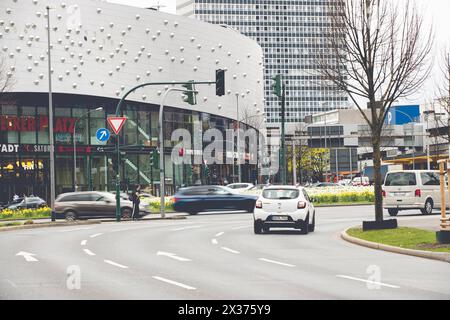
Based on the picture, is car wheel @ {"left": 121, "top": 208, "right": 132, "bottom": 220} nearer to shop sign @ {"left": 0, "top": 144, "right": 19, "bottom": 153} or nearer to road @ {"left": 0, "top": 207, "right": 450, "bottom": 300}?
road @ {"left": 0, "top": 207, "right": 450, "bottom": 300}

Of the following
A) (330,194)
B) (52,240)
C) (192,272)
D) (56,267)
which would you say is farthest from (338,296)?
(330,194)

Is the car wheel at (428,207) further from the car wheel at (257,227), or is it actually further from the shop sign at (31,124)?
the shop sign at (31,124)

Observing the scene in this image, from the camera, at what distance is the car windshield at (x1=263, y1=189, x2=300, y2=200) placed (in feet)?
91.0

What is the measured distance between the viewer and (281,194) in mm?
27875

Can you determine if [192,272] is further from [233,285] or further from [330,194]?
[330,194]

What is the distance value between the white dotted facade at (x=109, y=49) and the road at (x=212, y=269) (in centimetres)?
4671

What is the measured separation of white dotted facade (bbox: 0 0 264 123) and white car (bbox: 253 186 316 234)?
43.3 metres

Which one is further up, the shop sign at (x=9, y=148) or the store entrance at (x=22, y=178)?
the shop sign at (x=9, y=148)

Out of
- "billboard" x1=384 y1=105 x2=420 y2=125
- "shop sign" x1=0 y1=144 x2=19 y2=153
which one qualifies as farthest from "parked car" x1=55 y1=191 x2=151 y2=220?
"billboard" x1=384 y1=105 x2=420 y2=125

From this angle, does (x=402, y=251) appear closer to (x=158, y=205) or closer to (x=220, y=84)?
(x=220, y=84)

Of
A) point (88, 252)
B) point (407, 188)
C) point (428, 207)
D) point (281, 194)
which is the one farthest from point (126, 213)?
point (88, 252)

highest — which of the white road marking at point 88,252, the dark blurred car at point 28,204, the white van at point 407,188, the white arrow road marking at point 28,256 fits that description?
the white van at point 407,188

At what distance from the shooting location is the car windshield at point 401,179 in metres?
35.7

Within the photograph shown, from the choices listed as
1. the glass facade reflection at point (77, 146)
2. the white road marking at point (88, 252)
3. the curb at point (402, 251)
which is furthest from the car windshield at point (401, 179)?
the glass facade reflection at point (77, 146)
